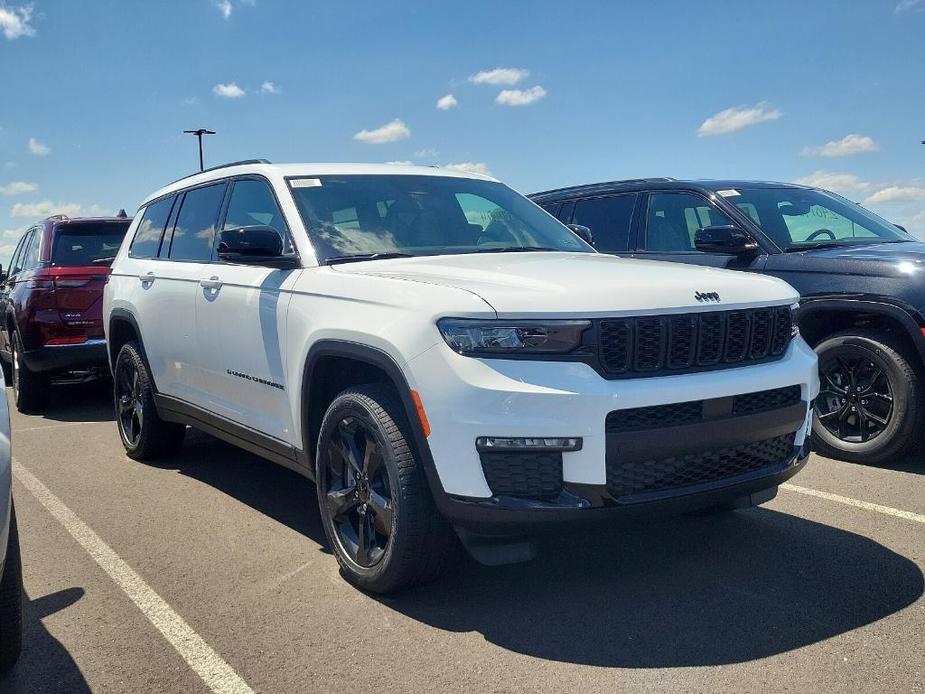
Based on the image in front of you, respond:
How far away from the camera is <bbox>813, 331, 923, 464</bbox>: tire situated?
17.8 feet

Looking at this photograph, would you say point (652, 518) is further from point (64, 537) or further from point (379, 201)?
point (64, 537)

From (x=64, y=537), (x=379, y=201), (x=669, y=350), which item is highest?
(x=379, y=201)

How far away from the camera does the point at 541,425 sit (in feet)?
10.1

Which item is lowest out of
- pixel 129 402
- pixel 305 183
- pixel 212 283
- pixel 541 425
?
pixel 129 402

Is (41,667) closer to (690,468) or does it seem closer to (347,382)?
(347,382)

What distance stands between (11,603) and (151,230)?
3.73m

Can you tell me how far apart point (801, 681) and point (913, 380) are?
10.3 ft

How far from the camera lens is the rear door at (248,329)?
13.9 feet

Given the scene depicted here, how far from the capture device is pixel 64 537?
15.3 ft

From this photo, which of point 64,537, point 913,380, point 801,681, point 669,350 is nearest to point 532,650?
point 801,681

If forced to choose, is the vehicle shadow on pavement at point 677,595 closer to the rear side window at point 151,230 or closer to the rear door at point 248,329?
the rear door at point 248,329

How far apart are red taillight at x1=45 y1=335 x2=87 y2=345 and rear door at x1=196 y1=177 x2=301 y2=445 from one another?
407 centimetres

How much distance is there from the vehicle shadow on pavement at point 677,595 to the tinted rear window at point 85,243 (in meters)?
6.49

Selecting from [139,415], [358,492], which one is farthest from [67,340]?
[358,492]
